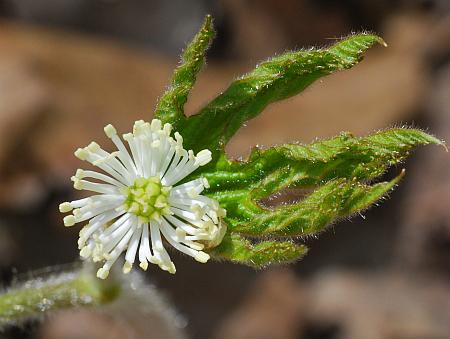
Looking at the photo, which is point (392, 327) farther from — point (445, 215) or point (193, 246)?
point (193, 246)

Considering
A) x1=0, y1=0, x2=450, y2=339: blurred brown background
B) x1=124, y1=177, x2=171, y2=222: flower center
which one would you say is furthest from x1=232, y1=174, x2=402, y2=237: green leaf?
x1=0, y1=0, x2=450, y2=339: blurred brown background

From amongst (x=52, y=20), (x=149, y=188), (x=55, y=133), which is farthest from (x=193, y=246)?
(x=52, y=20)

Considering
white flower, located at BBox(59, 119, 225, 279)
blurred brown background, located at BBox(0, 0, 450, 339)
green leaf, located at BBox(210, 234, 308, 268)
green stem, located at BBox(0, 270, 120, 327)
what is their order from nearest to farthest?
green leaf, located at BBox(210, 234, 308, 268)
white flower, located at BBox(59, 119, 225, 279)
green stem, located at BBox(0, 270, 120, 327)
blurred brown background, located at BBox(0, 0, 450, 339)


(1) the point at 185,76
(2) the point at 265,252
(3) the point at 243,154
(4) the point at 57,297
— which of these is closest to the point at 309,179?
(2) the point at 265,252

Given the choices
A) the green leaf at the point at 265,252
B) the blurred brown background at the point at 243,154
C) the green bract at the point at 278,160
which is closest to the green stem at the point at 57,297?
the green bract at the point at 278,160

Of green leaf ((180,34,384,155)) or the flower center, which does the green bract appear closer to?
green leaf ((180,34,384,155))

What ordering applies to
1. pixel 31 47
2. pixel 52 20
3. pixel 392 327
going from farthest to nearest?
pixel 52 20
pixel 31 47
pixel 392 327

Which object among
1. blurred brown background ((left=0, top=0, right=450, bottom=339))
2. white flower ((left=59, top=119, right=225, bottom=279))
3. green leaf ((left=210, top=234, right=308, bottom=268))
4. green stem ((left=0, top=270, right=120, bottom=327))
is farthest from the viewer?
blurred brown background ((left=0, top=0, right=450, bottom=339))
